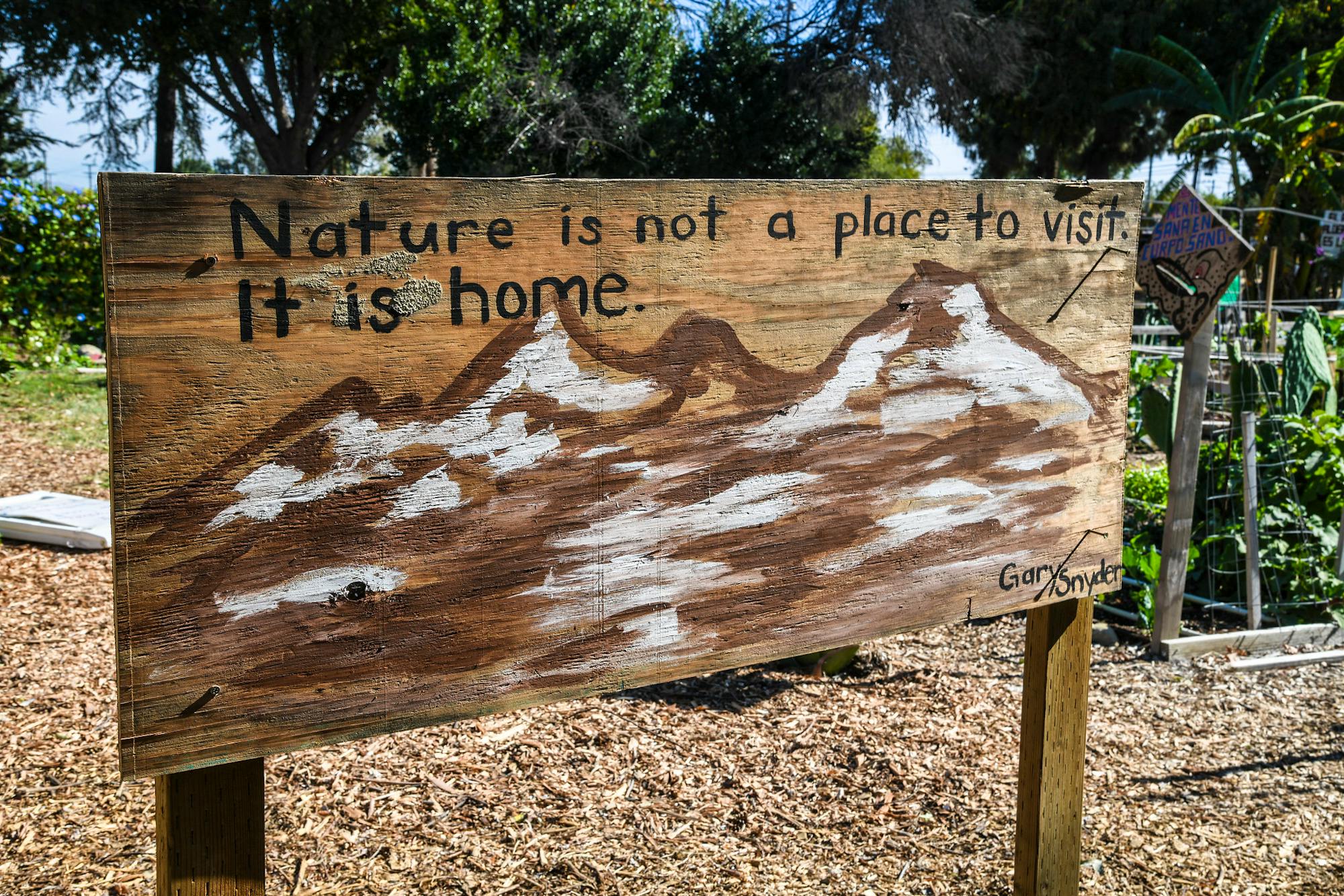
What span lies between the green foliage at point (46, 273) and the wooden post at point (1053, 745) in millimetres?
9778

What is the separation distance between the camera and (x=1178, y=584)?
14.9ft

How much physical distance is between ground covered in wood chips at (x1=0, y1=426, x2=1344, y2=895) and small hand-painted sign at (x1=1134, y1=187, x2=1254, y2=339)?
1.59m

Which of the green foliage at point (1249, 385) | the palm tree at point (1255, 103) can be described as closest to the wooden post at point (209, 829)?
the green foliage at point (1249, 385)

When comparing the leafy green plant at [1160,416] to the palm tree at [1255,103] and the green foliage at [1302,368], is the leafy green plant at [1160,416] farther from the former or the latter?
the palm tree at [1255,103]

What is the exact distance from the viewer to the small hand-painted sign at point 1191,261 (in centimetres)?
399

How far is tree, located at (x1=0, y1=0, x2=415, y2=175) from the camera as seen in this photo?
1327 centimetres

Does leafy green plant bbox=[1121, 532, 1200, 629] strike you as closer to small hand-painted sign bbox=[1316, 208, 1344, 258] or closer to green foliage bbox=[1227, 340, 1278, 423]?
green foliage bbox=[1227, 340, 1278, 423]

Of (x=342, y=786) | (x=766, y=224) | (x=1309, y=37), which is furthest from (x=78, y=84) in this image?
(x=1309, y=37)

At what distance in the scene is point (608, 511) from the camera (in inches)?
55.7

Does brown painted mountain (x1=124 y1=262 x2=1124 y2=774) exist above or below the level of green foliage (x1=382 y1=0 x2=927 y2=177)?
below

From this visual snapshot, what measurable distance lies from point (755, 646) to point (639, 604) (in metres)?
0.23

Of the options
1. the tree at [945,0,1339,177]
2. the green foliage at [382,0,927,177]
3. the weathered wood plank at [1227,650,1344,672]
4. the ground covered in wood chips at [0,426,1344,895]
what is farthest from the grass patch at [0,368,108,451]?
the tree at [945,0,1339,177]

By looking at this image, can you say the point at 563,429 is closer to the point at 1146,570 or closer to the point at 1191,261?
the point at 1191,261

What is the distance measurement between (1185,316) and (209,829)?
4221mm
